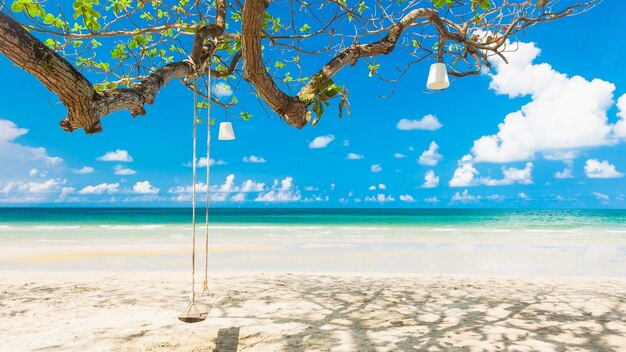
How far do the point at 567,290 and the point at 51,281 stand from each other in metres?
6.57

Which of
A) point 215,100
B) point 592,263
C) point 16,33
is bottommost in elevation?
point 592,263

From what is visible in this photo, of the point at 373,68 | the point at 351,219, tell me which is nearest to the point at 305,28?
the point at 373,68

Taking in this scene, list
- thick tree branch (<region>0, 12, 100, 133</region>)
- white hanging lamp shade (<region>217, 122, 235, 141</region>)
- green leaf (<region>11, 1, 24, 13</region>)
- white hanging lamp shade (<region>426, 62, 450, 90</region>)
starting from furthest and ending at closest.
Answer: white hanging lamp shade (<region>217, 122, 235, 141</region>)
white hanging lamp shade (<region>426, 62, 450, 90</region>)
green leaf (<region>11, 1, 24, 13</region>)
thick tree branch (<region>0, 12, 100, 133</region>)

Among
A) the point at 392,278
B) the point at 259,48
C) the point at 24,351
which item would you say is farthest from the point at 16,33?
the point at 392,278

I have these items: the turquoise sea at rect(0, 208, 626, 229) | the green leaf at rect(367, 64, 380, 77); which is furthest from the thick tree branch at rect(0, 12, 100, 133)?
the turquoise sea at rect(0, 208, 626, 229)

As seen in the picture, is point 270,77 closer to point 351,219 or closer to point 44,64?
point 44,64

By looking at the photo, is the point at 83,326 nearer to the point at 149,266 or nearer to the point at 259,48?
the point at 259,48

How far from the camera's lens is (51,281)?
6.04 metres

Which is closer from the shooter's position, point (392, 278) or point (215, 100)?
point (215, 100)

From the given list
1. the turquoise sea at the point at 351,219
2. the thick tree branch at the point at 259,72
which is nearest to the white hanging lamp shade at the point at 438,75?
the thick tree branch at the point at 259,72

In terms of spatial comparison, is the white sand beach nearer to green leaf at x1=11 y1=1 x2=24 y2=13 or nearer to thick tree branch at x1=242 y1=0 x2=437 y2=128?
thick tree branch at x1=242 y1=0 x2=437 y2=128

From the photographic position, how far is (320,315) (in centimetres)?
407

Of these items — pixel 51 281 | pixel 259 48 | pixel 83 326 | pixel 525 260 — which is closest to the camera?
pixel 259 48

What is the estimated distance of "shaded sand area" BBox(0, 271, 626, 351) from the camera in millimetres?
3289
